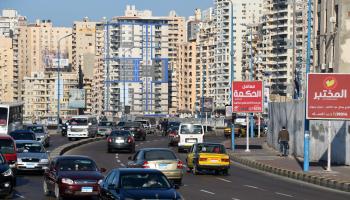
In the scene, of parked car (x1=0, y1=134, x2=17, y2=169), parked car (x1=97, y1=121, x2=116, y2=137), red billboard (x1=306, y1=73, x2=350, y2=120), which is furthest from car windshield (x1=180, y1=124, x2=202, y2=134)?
parked car (x1=97, y1=121, x2=116, y2=137)

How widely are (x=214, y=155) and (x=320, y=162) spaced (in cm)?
992

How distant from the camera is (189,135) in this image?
5541 cm

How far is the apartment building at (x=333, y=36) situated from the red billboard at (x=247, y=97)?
11167 mm

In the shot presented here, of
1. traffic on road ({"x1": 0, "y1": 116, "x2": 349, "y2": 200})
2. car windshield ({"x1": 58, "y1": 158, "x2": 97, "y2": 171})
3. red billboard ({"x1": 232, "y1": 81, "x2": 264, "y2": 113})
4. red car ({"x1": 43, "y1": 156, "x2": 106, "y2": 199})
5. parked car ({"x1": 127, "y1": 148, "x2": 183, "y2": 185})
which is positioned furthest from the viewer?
red billboard ({"x1": 232, "y1": 81, "x2": 264, "y2": 113})

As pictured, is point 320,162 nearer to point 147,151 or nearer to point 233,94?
point 233,94

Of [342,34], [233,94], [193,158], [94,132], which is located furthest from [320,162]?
[94,132]

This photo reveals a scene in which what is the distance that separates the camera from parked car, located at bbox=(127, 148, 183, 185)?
29.8 m

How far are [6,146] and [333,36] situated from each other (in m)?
38.0

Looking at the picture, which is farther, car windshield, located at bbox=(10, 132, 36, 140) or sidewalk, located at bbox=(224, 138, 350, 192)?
car windshield, located at bbox=(10, 132, 36, 140)

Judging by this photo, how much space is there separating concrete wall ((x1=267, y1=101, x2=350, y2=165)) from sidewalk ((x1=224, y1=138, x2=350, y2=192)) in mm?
807

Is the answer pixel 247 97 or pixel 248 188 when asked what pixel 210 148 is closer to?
pixel 248 188

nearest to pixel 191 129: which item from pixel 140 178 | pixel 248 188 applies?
pixel 248 188

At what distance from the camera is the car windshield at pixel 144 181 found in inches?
722

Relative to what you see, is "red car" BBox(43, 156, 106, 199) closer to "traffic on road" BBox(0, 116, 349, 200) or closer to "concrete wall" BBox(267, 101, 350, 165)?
"traffic on road" BBox(0, 116, 349, 200)
